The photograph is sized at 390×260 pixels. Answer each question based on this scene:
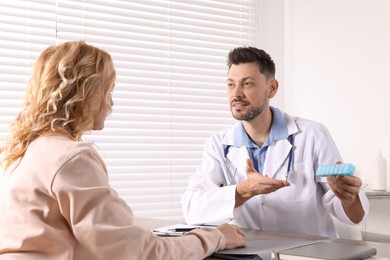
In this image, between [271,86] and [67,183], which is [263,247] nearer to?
[67,183]

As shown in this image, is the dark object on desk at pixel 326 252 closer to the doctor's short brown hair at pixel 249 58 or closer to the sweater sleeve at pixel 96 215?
the sweater sleeve at pixel 96 215

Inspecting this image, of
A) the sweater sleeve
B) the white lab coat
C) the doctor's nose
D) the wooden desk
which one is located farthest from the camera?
the doctor's nose

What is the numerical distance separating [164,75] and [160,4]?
0.43 metres

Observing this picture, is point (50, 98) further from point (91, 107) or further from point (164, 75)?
point (164, 75)

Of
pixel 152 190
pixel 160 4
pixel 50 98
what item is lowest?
pixel 152 190

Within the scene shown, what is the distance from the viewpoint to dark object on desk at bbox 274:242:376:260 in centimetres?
129

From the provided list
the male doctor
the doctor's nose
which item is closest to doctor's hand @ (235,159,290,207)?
the male doctor

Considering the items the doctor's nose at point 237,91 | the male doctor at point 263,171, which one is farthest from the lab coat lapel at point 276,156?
the doctor's nose at point 237,91

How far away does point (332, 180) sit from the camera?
2059mm

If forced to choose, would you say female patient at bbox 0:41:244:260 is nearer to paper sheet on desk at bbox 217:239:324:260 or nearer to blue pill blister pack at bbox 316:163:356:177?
paper sheet on desk at bbox 217:239:324:260

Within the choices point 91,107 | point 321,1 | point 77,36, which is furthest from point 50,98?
point 321,1

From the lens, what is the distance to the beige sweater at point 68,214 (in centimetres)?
126

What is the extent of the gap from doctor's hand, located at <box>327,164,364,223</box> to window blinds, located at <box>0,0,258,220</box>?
4.81ft

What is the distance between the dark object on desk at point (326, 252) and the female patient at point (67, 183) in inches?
8.1
